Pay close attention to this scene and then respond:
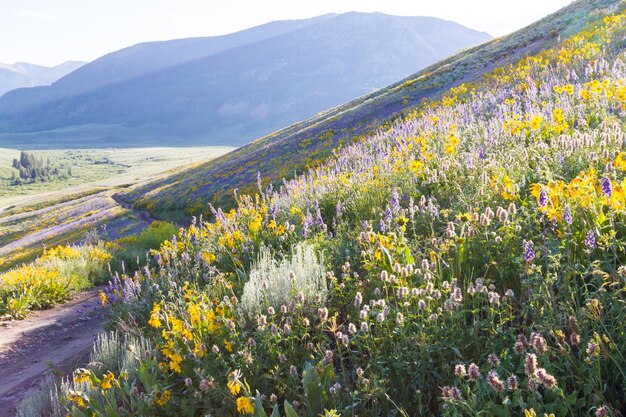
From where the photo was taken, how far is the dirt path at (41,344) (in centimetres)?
645

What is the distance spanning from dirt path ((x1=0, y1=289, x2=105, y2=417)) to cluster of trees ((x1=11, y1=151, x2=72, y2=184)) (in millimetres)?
177530

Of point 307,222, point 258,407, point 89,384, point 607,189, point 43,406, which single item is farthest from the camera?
point 307,222

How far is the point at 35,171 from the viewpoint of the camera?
171m

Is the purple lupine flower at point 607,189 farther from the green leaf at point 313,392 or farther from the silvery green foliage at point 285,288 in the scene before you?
the silvery green foliage at point 285,288

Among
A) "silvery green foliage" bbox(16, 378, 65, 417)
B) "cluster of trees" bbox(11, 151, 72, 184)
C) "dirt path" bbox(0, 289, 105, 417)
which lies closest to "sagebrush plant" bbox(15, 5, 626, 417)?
"silvery green foliage" bbox(16, 378, 65, 417)

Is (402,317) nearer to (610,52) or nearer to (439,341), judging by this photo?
(439,341)

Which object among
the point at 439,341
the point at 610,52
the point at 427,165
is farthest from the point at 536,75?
the point at 439,341

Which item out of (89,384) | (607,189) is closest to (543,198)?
(607,189)

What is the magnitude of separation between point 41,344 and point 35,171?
19186cm

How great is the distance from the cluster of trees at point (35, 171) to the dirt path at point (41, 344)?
17753 cm

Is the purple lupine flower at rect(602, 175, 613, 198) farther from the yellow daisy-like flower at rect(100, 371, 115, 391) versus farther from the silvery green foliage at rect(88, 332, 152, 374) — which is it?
the silvery green foliage at rect(88, 332, 152, 374)

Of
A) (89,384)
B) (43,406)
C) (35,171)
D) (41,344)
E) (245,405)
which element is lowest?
(41,344)

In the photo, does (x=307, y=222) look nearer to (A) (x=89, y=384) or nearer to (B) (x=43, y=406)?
(A) (x=89, y=384)

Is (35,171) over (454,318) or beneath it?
over
